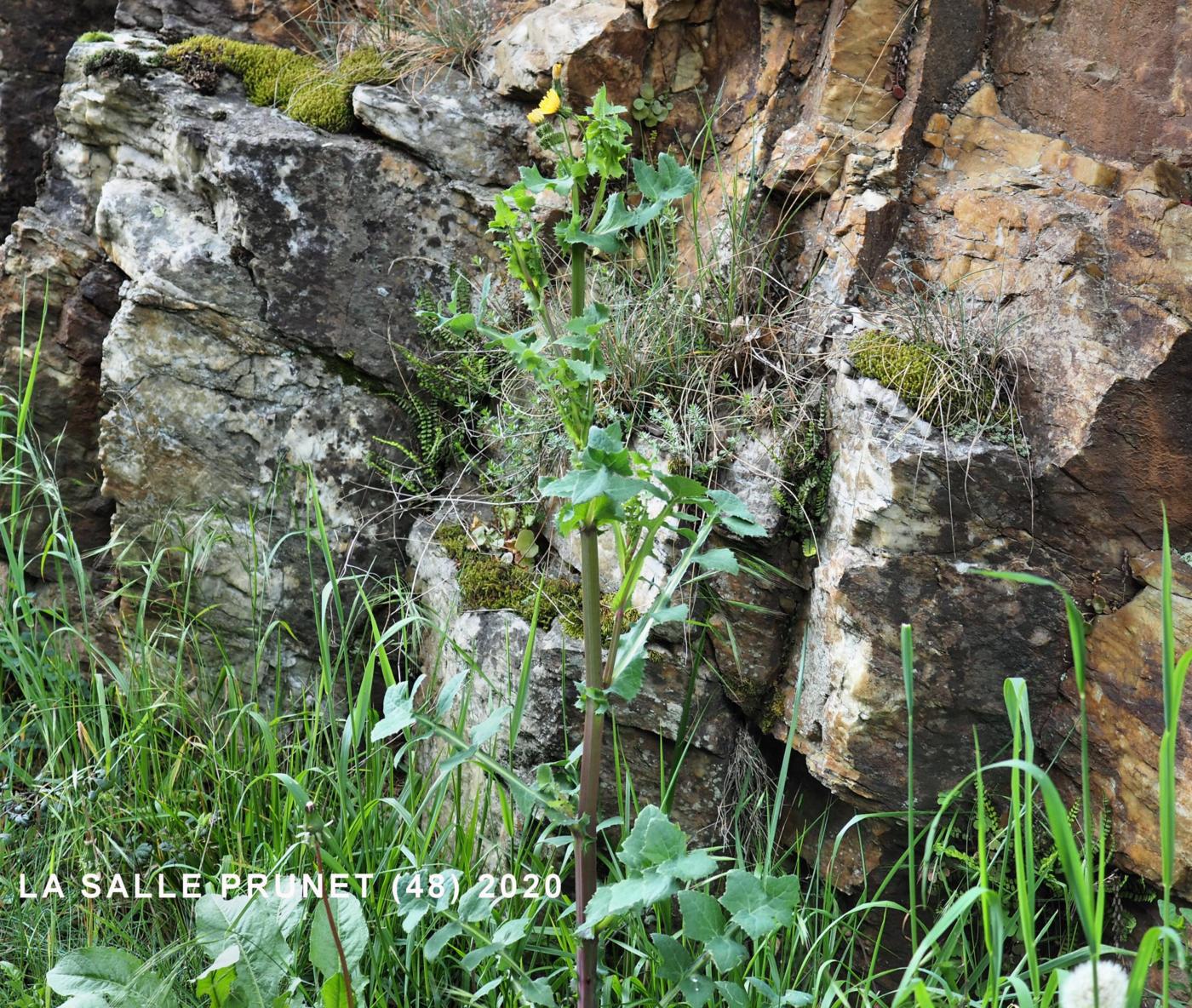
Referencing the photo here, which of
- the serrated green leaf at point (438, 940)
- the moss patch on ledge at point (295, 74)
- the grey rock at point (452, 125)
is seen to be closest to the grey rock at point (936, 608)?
the serrated green leaf at point (438, 940)

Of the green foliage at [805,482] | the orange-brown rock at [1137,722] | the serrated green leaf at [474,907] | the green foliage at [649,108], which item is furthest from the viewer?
the green foliage at [649,108]

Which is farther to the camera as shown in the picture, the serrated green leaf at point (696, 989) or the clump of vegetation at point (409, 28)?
the clump of vegetation at point (409, 28)

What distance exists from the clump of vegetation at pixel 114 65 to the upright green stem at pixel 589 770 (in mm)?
2684

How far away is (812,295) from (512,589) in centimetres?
116

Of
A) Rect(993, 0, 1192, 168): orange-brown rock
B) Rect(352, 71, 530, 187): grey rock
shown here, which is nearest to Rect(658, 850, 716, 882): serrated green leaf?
Rect(993, 0, 1192, 168): orange-brown rock

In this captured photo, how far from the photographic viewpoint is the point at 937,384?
7.54 feet

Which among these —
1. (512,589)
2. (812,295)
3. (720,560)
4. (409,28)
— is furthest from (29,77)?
→ (720,560)

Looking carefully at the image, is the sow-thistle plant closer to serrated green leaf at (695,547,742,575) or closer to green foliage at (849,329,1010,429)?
serrated green leaf at (695,547,742,575)

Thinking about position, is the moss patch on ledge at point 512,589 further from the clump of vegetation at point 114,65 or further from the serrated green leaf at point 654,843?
the clump of vegetation at point 114,65

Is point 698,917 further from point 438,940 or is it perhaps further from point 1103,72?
point 1103,72

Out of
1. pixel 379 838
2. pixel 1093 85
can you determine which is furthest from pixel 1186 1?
pixel 379 838

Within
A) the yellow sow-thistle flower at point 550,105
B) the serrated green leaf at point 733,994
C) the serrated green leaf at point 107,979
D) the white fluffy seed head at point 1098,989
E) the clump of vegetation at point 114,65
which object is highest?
the yellow sow-thistle flower at point 550,105

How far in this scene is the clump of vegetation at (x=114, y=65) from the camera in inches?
126

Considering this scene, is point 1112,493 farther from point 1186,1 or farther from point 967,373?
point 1186,1
